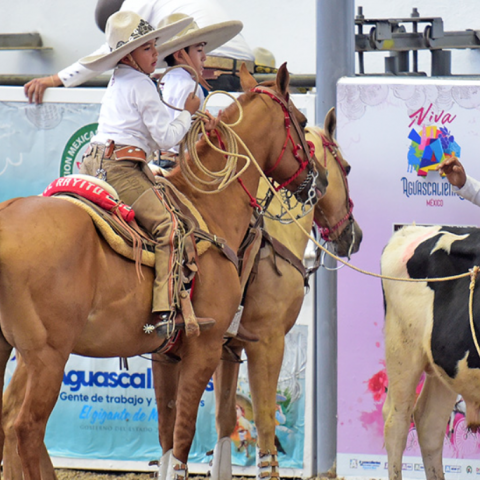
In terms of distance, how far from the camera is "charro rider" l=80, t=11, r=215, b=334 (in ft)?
13.7

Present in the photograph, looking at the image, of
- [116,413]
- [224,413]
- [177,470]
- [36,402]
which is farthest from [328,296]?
[36,402]

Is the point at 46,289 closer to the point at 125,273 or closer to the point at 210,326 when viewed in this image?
the point at 125,273

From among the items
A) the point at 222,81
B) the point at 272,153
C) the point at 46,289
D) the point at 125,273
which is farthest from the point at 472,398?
the point at 222,81

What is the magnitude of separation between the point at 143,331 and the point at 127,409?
8.38 feet

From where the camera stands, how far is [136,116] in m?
4.27

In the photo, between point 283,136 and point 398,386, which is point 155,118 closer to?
point 283,136

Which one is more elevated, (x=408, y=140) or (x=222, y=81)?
(x=222, y=81)

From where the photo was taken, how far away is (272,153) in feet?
15.8

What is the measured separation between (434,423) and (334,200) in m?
1.56

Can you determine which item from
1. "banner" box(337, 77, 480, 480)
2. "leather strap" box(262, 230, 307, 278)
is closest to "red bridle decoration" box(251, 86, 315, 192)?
"leather strap" box(262, 230, 307, 278)

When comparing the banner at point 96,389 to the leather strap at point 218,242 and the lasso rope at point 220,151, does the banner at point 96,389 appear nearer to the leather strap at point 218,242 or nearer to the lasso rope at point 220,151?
the lasso rope at point 220,151

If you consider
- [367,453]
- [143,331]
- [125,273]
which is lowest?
[367,453]

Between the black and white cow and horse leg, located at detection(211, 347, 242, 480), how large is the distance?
1.02m

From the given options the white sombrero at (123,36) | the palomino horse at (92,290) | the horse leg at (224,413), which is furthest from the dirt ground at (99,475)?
the white sombrero at (123,36)
